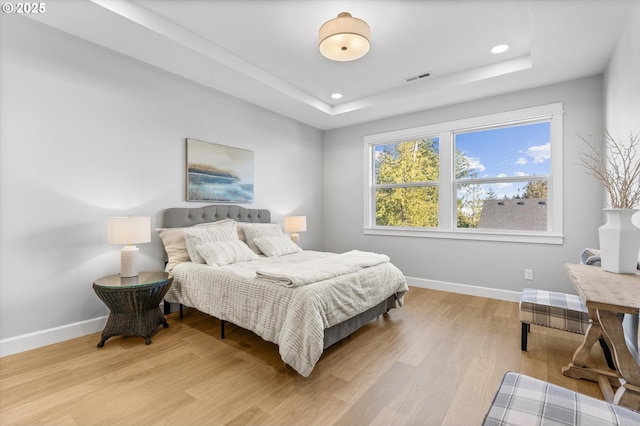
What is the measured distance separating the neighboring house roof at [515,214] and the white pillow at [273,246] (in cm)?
262

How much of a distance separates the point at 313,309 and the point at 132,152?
8.09ft

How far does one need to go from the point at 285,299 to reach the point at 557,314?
2.08 metres

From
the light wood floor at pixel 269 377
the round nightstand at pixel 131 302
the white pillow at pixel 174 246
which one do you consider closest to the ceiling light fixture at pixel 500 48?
the light wood floor at pixel 269 377

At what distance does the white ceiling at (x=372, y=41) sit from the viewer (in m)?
2.34

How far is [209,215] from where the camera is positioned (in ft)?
11.8

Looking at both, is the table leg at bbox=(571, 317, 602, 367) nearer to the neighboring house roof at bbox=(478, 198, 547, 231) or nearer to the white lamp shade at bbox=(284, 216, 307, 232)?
the neighboring house roof at bbox=(478, 198, 547, 231)

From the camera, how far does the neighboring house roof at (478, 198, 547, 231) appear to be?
360cm

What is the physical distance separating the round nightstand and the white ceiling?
7.00 feet

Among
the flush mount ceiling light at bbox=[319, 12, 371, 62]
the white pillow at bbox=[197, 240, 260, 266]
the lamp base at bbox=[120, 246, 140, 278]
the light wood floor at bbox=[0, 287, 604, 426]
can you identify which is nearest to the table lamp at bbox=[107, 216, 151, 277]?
the lamp base at bbox=[120, 246, 140, 278]

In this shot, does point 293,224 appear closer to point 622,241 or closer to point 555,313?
point 555,313

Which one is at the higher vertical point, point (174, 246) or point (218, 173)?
point (218, 173)

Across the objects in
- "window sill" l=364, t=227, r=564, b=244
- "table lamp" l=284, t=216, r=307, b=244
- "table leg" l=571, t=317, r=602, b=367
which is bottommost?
"table leg" l=571, t=317, r=602, b=367

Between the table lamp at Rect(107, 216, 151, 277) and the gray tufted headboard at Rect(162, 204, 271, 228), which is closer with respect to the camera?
the table lamp at Rect(107, 216, 151, 277)

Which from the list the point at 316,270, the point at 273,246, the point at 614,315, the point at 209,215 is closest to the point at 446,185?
the point at 273,246
